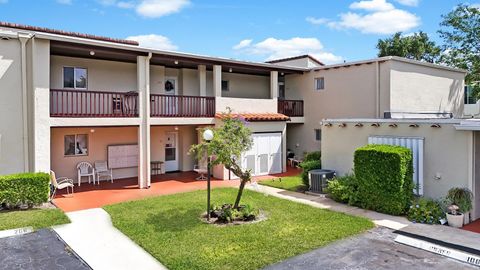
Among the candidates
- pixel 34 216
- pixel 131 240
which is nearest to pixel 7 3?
pixel 34 216

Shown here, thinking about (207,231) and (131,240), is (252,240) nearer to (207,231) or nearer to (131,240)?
(207,231)

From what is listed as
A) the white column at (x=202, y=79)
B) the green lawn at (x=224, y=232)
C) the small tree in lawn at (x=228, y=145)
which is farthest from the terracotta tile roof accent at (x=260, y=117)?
the small tree in lawn at (x=228, y=145)

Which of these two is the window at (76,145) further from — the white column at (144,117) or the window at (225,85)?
the window at (225,85)

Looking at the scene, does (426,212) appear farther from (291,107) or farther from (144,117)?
(291,107)

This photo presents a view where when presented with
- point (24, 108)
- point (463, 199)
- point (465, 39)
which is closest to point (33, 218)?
point (24, 108)

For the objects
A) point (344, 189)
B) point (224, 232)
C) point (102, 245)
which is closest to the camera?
point (102, 245)

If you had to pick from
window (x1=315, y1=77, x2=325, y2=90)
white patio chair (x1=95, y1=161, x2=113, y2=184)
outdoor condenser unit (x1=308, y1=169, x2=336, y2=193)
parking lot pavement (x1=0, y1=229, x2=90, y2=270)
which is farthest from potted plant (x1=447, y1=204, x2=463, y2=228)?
white patio chair (x1=95, y1=161, x2=113, y2=184)

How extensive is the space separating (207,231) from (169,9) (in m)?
11.6

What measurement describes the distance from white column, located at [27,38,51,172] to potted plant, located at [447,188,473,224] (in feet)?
44.9

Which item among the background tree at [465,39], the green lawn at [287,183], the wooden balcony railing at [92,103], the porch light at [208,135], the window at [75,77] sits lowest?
the green lawn at [287,183]

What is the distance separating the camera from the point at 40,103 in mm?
12602

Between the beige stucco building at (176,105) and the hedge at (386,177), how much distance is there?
2.97ft

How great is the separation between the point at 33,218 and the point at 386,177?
10.8 m

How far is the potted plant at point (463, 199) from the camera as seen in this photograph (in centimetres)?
961
